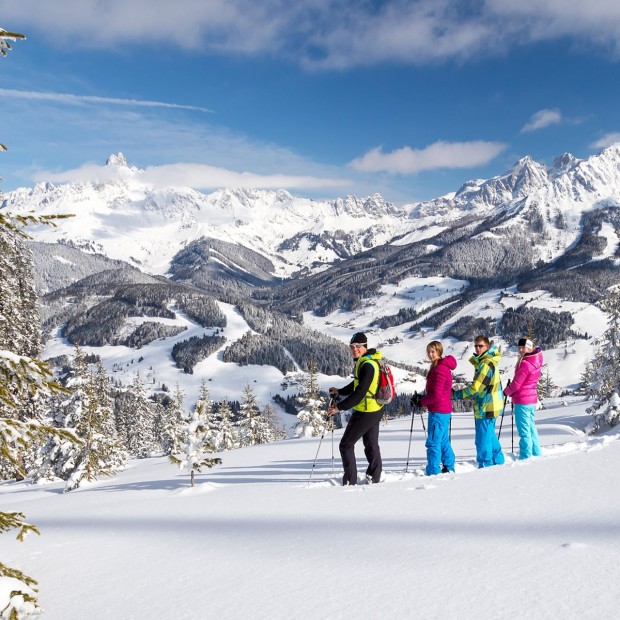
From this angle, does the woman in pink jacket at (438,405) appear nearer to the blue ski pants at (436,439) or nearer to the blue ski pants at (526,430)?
the blue ski pants at (436,439)

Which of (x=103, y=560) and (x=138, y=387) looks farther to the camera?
(x=138, y=387)

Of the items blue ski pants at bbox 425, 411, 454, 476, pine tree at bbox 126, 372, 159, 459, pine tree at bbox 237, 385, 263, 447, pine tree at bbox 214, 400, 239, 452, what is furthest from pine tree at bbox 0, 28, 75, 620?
pine tree at bbox 126, 372, 159, 459

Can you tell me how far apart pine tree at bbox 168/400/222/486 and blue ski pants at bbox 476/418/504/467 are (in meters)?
6.76

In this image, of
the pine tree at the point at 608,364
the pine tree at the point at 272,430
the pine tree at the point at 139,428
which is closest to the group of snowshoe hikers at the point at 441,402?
the pine tree at the point at 608,364

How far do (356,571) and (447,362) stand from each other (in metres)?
5.93

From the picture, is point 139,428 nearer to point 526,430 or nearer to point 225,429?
point 225,429

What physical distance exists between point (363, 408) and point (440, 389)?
1.80 m

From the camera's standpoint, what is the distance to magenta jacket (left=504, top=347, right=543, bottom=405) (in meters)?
9.99

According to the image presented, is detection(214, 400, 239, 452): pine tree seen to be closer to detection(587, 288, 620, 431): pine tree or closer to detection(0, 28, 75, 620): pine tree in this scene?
detection(587, 288, 620, 431): pine tree

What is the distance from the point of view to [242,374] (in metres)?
198

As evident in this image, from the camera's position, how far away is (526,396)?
33.1ft

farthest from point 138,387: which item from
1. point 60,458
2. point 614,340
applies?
point 614,340

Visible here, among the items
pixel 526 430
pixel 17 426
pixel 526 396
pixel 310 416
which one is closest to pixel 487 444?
pixel 526 430

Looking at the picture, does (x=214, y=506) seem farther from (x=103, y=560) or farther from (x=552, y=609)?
(x=552, y=609)
